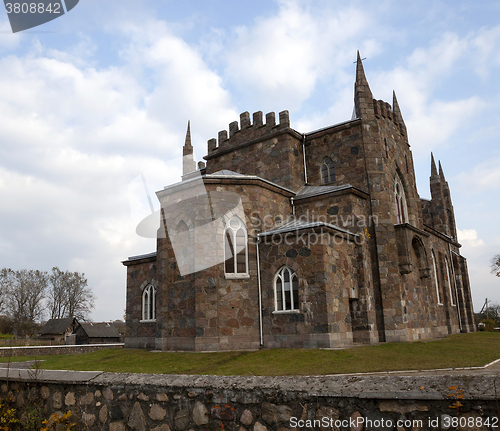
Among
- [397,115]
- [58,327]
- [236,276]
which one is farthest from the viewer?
[58,327]

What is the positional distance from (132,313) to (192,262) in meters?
6.81

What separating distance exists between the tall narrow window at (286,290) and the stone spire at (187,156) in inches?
571

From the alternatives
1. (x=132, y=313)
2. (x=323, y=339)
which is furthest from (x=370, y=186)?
(x=132, y=313)

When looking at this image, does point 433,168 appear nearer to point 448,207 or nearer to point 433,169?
point 433,169

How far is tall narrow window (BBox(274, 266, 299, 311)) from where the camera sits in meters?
15.7

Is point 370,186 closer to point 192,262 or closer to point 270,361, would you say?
point 192,262

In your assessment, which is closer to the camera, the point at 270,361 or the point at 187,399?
the point at 187,399

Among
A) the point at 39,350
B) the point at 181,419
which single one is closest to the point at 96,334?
the point at 39,350

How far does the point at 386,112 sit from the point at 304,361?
15.9 m

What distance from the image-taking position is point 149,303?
20.5 m

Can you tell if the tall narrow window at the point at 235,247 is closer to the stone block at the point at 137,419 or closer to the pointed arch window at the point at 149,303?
the pointed arch window at the point at 149,303

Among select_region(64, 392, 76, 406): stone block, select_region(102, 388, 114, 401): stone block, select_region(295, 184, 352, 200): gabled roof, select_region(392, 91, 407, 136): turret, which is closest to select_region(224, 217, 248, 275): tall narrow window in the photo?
select_region(295, 184, 352, 200): gabled roof

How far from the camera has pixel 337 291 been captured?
623 inches

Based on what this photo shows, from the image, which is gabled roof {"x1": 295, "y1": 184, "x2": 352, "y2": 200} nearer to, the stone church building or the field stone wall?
the stone church building
